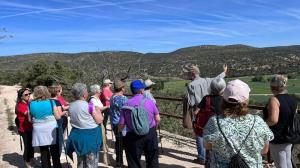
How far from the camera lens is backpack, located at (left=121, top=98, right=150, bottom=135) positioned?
5.75m

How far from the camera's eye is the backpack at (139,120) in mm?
5750

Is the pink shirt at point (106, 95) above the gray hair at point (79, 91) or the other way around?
the other way around

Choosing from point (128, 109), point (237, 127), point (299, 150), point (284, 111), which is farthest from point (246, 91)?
point (299, 150)

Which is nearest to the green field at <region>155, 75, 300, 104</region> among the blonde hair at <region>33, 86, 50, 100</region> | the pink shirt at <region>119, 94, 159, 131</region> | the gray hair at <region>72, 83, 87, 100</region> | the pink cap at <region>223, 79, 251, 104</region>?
the pink shirt at <region>119, 94, 159, 131</region>

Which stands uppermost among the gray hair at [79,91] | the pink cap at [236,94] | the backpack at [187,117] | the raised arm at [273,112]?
the pink cap at [236,94]

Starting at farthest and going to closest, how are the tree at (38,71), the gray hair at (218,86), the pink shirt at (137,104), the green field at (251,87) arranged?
the tree at (38,71)
the green field at (251,87)
the pink shirt at (137,104)
the gray hair at (218,86)

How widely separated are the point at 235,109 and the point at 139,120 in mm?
2425

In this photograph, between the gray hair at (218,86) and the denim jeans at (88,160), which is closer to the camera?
the gray hair at (218,86)

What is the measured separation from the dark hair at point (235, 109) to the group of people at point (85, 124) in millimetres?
2425

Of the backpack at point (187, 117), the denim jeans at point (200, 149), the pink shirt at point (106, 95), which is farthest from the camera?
the pink shirt at point (106, 95)

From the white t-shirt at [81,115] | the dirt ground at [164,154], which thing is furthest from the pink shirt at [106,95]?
the white t-shirt at [81,115]

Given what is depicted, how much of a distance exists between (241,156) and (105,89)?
5.80 m

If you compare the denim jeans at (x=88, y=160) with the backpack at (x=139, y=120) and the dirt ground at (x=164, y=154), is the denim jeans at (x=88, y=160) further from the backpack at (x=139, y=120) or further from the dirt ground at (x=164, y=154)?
the dirt ground at (x=164, y=154)

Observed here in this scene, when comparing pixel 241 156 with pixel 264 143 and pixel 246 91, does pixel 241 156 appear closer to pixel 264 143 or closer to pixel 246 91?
pixel 264 143
